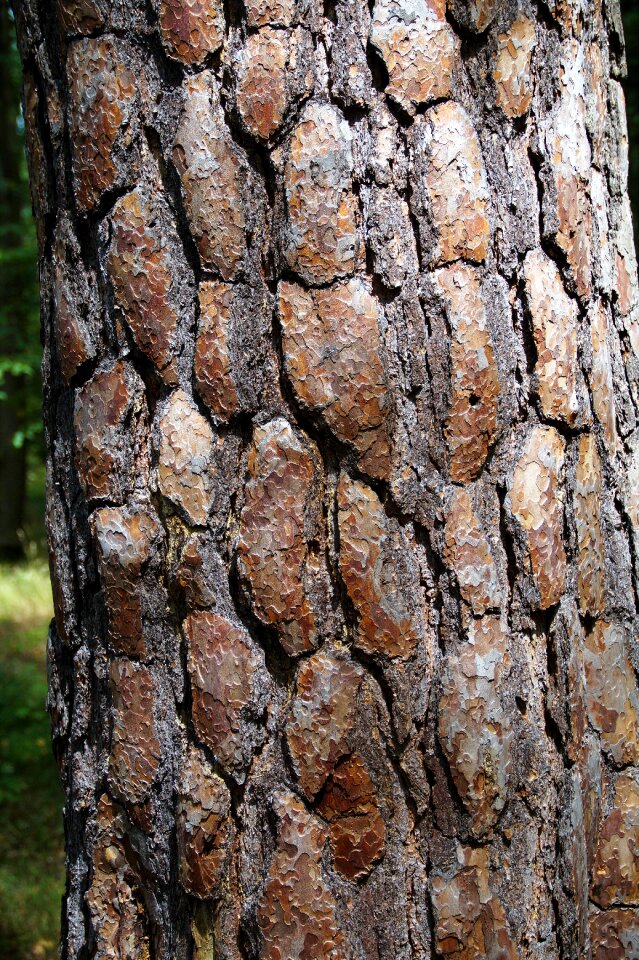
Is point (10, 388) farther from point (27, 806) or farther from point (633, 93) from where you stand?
point (633, 93)

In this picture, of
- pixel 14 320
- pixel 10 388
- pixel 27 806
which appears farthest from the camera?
pixel 10 388

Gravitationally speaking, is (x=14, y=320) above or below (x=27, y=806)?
above

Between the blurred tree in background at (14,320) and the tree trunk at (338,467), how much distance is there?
509 cm

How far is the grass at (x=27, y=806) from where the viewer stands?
265 cm

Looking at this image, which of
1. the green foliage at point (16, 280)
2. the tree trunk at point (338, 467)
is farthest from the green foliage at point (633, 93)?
the tree trunk at point (338, 467)

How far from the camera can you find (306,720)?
3.19ft

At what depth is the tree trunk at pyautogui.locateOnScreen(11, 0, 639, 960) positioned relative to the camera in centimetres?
97

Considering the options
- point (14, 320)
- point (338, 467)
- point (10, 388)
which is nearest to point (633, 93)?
point (338, 467)

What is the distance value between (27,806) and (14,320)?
4209 millimetres

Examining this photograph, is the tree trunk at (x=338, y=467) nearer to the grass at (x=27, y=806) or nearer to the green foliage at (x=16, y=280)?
the grass at (x=27, y=806)

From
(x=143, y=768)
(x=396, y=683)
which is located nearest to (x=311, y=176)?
(x=396, y=683)

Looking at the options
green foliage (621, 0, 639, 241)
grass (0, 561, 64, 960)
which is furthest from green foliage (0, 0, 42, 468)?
green foliage (621, 0, 639, 241)

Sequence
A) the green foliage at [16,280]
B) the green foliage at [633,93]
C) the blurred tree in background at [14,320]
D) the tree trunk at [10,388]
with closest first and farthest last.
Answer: the green foliage at [633,93] < the green foliage at [16,280] < the blurred tree in background at [14,320] < the tree trunk at [10,388]

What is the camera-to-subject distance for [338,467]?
3.20 feet
